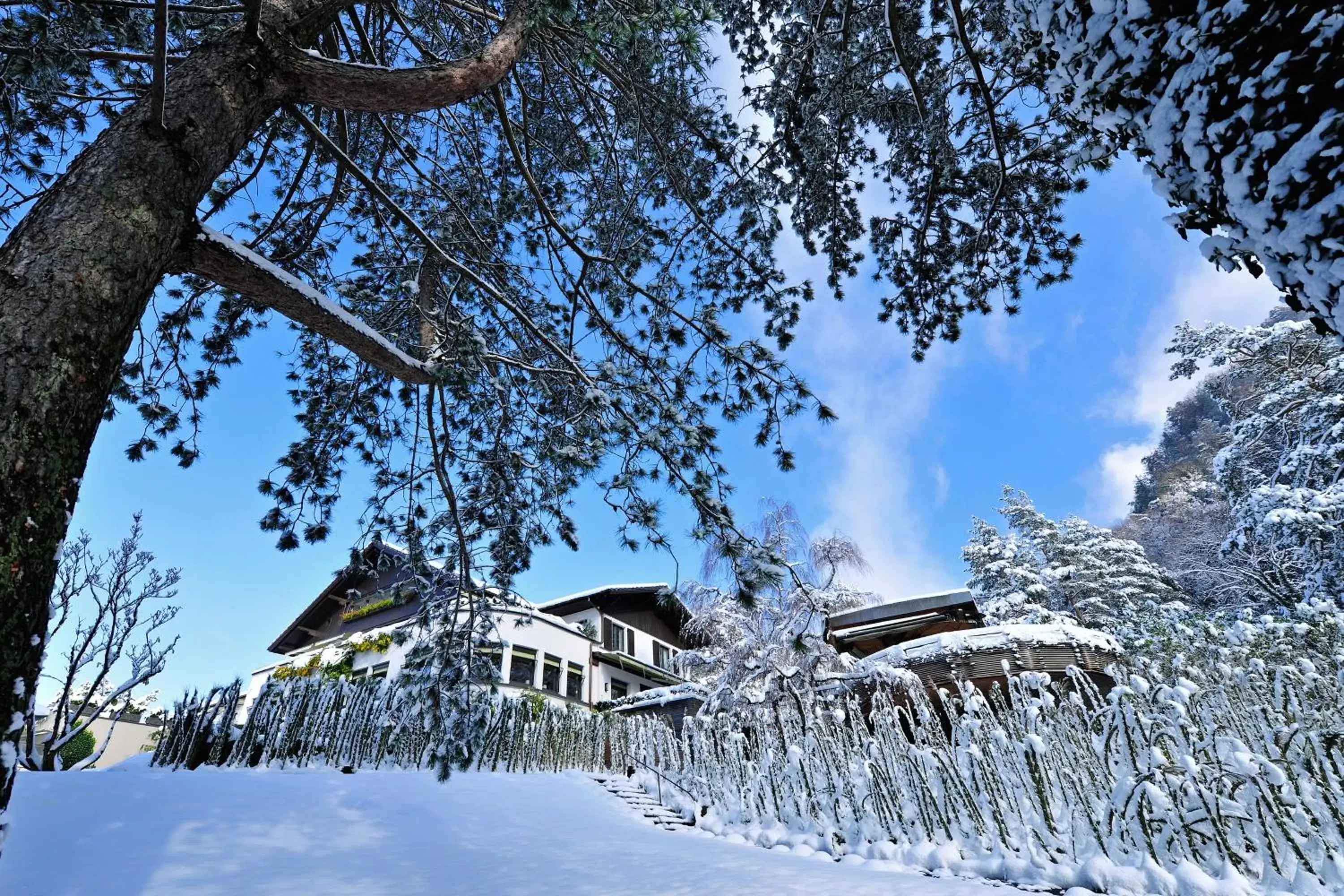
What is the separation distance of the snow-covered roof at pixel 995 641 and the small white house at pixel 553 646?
18.7ft

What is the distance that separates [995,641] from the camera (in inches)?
322

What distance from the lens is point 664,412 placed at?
3.68 meters

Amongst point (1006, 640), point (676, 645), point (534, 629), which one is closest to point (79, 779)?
point (1006, 640)

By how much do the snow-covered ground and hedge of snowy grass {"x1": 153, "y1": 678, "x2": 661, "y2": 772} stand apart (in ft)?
2.52

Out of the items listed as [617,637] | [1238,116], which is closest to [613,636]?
[617,637]

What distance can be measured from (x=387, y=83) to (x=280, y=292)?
106 cm

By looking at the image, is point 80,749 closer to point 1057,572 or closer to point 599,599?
point 599,599

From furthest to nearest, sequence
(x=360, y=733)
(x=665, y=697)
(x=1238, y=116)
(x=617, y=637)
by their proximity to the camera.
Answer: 1. (x=617, y=637)
2. (x=665, y=697)
3. (x=360, y=733)
4. (x=1238, y=116)

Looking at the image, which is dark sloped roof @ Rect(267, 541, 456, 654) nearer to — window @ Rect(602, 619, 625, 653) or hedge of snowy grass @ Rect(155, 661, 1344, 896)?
window @ Rect(602, 619, 625, 653)

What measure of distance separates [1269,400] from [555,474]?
14.7 m

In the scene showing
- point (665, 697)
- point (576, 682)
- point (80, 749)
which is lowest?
point (80, 749)

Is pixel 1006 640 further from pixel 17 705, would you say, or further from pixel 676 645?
pixel 676 645

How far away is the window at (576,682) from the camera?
18.8m

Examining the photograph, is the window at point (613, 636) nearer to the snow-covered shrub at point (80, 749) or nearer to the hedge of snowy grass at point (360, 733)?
the hedge of snowy grass at point (360, 733)
